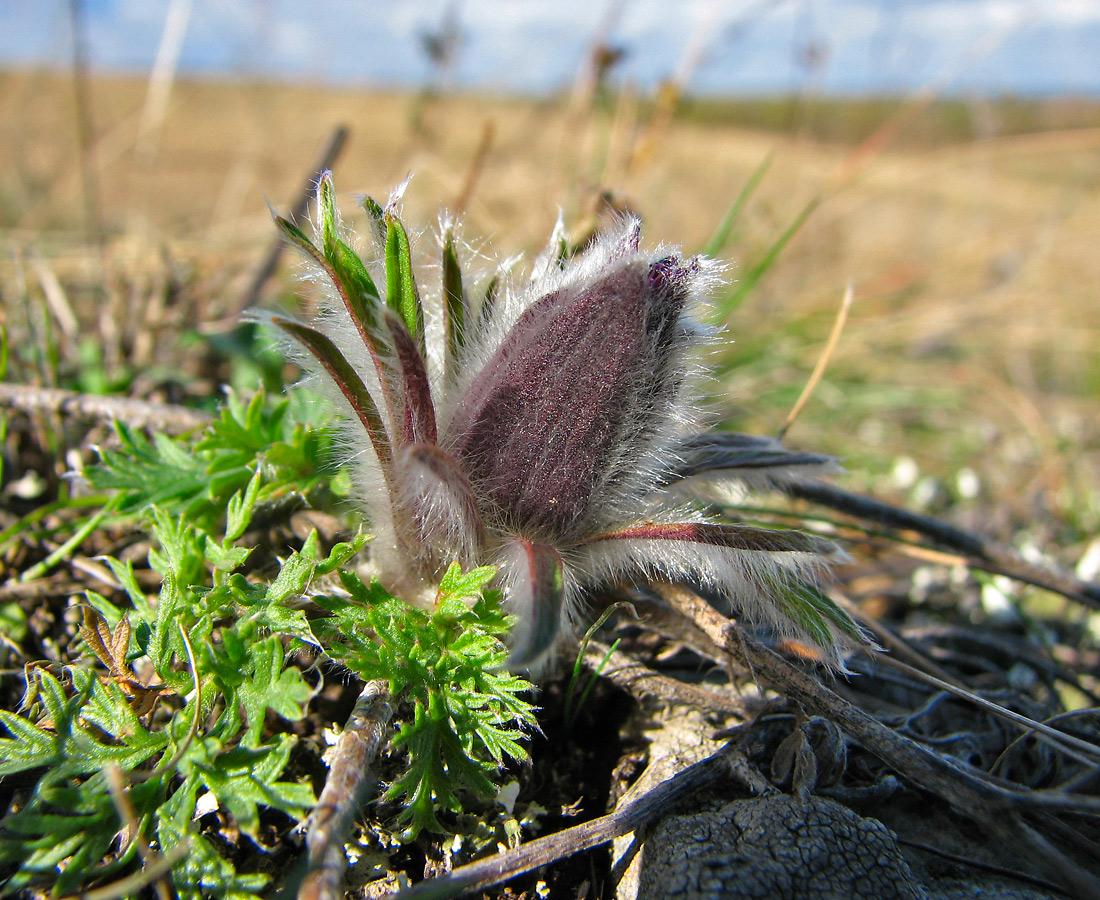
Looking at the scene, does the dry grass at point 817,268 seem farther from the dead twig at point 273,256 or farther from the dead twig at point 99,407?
the dead twig at point 99,407

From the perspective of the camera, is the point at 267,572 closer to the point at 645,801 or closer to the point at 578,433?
the point at 578,433

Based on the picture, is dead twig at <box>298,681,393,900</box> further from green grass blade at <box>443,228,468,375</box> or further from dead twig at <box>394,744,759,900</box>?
green grass blade at <box>443,228,468,375</box>

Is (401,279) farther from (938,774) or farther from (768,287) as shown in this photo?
(768,287)

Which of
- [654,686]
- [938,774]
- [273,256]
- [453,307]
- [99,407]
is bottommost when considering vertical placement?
[654,686]

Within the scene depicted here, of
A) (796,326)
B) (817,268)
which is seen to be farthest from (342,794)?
(817,268)

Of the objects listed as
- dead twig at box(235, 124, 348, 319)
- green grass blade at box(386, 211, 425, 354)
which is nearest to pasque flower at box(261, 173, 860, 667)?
green grass blade at box(386, 211, 425, 354)

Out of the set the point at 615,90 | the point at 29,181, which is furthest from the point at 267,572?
the point at 29,181

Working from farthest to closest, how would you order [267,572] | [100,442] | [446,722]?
1. [100,442]
2. [267,572]
3. [446,722]
